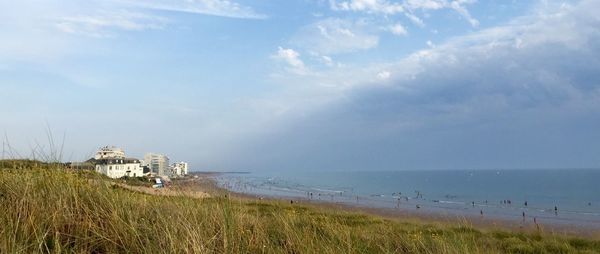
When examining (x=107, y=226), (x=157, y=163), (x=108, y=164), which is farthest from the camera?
(x=157, y=163)

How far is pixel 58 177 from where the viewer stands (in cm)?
552

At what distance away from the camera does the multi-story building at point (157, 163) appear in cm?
11594

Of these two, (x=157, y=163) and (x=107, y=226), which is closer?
(x=107, y=226)

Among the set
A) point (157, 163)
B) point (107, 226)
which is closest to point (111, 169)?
point (107, 226)

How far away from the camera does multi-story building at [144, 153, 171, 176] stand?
380ft

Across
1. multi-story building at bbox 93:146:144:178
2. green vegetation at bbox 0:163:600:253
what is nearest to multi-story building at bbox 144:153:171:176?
multi-story building at bbox 93:146:144:178

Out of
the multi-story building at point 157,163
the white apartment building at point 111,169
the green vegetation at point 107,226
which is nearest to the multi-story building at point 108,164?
the white apartment building at point 111,169

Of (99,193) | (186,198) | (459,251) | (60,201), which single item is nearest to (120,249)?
(60,201)

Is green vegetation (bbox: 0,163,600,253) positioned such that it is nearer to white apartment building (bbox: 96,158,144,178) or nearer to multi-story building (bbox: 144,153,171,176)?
white apartment building (bbox: 96,158,144,178)

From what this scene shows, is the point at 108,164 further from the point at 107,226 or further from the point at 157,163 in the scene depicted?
the point at 157,163

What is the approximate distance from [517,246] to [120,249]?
37.9 feet

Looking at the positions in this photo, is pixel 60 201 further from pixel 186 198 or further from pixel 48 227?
pixel 186 198

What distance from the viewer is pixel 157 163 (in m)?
118

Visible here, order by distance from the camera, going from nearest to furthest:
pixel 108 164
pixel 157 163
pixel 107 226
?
pixel 107 226 → pixel 108 164 → pixel 157 163
